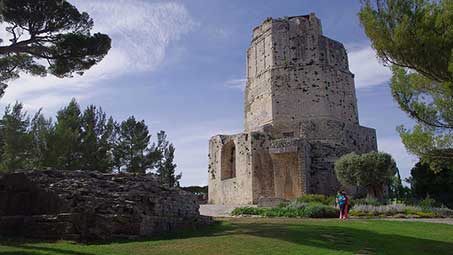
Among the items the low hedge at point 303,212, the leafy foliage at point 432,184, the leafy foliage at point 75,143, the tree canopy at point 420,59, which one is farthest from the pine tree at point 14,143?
the leafy foliage at point 432,184

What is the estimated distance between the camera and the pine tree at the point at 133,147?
29.8 meters

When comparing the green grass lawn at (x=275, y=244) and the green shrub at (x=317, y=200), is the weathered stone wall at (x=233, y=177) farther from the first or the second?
the green grass lawn at (x=275, y=244)

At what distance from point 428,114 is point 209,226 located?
25.3ft

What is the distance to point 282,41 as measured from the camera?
28.2 meters

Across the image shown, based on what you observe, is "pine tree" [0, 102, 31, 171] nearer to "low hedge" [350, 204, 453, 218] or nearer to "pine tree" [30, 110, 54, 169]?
"pine tree" [30, 110, 54, 169]

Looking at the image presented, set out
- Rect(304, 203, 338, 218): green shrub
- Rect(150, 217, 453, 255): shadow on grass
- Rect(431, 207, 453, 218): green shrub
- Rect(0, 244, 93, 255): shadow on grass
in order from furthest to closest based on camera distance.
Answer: Rect(431, 207, 453, 218): green shrub < Rect(304, 203, 338, 218): green shrub < Rect(150, 217, 453, 255): shadow on grass < Rect(0, 244, 93, 255): shadow on grass

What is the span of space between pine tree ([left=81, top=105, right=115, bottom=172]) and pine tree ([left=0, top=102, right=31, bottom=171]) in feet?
10.7

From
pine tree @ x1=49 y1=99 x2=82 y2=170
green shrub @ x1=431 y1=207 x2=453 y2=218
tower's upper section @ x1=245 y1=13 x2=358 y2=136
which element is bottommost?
green shrub @ x1=431 y1=207 x2=453 y2=218

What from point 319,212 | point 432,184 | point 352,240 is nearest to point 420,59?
point 352,240

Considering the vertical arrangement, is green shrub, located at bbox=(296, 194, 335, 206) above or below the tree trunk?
below

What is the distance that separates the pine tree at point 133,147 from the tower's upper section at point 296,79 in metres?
8.56

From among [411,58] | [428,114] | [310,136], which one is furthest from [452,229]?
[310,136]

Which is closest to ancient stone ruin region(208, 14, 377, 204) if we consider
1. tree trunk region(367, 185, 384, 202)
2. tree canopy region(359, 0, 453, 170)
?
tree trunk region(367, 185, 384, 202)

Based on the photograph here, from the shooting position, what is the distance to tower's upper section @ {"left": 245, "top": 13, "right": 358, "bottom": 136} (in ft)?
88.7
